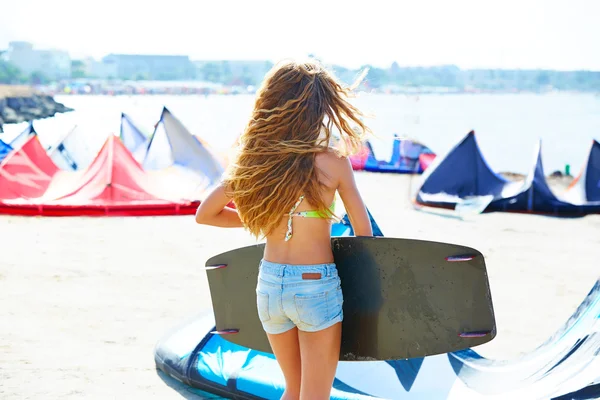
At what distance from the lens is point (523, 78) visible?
11769cm

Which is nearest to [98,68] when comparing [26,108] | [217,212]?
[26,108]

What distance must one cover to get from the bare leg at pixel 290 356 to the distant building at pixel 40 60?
5088 inches

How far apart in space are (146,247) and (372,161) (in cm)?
960

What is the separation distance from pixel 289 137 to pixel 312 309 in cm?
60

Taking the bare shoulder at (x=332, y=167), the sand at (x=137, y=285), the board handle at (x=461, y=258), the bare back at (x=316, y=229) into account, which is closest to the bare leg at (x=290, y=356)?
the bare back at (x=316, y=229)

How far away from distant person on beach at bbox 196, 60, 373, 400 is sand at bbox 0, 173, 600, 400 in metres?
1.77

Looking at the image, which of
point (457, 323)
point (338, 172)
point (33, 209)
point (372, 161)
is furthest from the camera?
point (372, 161)

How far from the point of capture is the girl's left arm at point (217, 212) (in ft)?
8.24

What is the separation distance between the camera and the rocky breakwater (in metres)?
57.3

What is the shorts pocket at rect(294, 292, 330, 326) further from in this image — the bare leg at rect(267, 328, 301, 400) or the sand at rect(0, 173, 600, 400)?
the sand at rect(0, 173, 600, 400)

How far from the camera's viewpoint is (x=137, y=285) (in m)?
6.32

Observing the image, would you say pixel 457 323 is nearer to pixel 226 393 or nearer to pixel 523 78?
pixel 226 393

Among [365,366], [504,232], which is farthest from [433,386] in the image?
[504,232]

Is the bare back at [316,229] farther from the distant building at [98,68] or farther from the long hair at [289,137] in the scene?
the distant building at [98,68]
